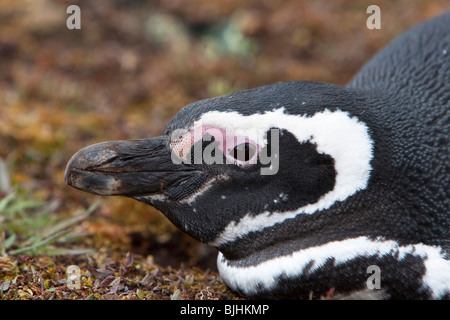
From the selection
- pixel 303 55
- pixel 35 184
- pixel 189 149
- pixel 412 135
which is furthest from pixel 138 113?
pixel 412 135

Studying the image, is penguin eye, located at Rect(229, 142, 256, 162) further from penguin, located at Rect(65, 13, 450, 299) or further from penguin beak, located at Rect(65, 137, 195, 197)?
penguin beak, located at Rect(65, 137, 195, 197)

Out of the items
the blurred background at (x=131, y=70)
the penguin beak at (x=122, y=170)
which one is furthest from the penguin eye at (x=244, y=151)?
the blurred background at (x=131, y=70)

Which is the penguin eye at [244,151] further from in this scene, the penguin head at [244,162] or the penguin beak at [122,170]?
the penguin beak at [122,170]

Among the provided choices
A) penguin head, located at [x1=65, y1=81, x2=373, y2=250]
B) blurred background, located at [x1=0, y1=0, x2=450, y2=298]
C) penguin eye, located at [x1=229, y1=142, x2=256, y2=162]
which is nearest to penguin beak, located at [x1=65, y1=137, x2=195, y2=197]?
penguin head, located at [x1=65, y1=81, x2=373, y2=250]

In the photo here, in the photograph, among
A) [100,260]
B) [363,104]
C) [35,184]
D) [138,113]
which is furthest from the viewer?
[138,113]

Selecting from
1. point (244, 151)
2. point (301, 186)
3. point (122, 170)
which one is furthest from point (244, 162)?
point (122, 170)

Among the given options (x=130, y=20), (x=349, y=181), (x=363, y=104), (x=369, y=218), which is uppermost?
(x=130, y=20)
